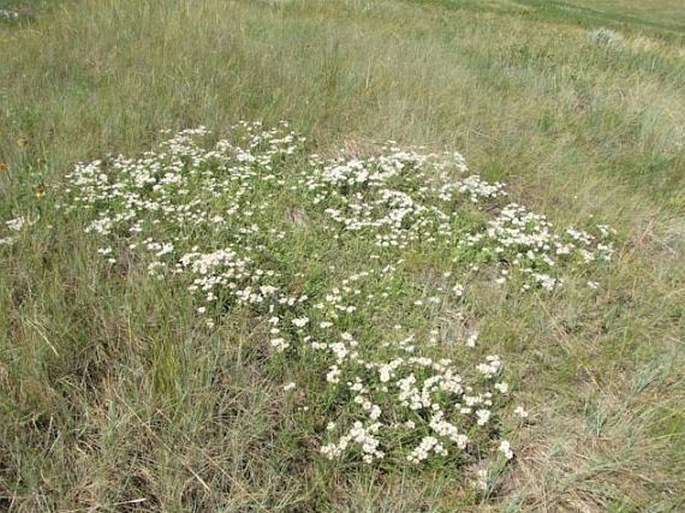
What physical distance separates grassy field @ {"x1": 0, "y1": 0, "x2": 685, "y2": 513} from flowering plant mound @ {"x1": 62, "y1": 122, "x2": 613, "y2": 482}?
0.07ft

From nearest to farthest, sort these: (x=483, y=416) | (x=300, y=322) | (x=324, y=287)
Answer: (x=483, y=416) < (x=300, y=322) < (x=324, y=287)

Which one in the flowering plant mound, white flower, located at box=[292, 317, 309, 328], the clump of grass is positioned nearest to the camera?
the flowering plant mound

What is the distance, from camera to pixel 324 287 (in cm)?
322

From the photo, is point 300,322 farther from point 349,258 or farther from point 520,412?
point 520,412

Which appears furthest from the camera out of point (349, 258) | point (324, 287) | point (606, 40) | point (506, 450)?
point (606, 40)

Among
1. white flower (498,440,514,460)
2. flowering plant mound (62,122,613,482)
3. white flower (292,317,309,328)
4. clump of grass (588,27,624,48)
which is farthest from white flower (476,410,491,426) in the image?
clump of grass (588,27,624,48)

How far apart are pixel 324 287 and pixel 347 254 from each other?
1.27 ft

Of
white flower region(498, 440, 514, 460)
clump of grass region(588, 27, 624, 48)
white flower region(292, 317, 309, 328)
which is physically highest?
clump of grass region(588, 27, 624, 48)

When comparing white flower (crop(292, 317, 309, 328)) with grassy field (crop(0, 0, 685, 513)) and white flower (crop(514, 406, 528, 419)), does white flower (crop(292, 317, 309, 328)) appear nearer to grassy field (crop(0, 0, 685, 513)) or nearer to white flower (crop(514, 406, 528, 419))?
grassy field (crop(0, 0, 685, 513))

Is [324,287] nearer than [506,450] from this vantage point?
No

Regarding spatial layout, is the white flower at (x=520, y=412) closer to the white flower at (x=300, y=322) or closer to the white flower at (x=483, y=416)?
the white flower at (x=483, y=416)

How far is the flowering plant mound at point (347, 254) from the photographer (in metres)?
2.49

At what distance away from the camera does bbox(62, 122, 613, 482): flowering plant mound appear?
2486 millimetres

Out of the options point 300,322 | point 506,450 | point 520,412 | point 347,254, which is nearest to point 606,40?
point 347,254
